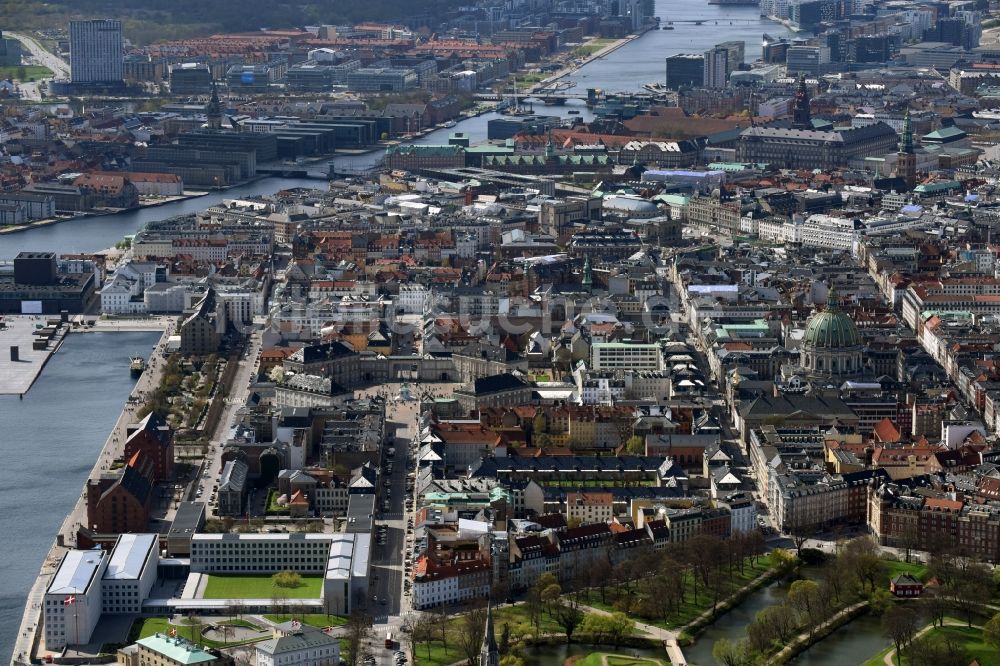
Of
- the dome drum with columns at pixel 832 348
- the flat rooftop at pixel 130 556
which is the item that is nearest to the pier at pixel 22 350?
the flat rooftop at pixel 130 556

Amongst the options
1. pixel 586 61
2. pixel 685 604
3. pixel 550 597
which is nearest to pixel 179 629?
pixel 550 597

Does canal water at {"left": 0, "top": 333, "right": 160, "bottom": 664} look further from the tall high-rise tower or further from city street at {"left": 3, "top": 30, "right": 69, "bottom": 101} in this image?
the tall high-rise tower

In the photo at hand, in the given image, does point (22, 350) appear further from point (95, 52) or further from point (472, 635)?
point (95, 52)

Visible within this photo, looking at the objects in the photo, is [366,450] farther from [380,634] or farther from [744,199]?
[744,199]

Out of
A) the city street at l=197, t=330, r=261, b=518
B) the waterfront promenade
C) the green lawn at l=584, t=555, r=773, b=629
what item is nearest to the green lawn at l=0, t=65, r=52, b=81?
the city street at l=197, t=330, r=261, b=518

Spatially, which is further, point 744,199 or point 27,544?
point 744,199

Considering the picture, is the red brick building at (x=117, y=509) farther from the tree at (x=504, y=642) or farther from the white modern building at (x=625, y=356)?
the white modern building at (x=625, y=356)

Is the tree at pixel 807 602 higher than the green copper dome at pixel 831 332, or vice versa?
the green copper dome at pixel 831 332

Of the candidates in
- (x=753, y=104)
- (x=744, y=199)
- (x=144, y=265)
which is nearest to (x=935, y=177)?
(x=744, y=199)
